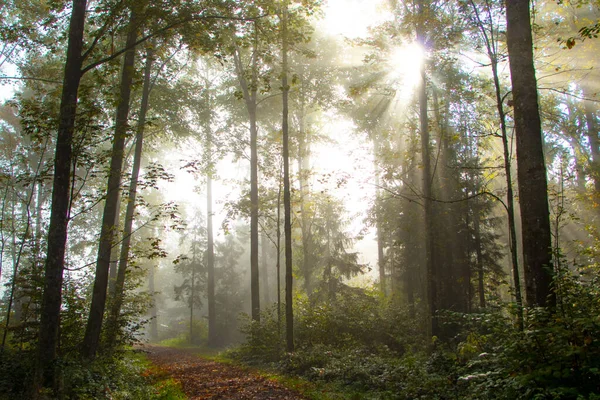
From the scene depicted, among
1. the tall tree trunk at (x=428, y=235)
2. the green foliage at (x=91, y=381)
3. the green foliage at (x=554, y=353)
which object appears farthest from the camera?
the tall tree trunk at (x=428, y=235)

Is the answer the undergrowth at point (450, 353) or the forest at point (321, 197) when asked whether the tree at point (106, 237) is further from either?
the undergrowth at point (450, 353)

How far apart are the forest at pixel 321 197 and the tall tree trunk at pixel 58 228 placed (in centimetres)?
3

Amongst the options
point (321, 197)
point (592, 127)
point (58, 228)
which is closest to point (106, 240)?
point (58, 228)

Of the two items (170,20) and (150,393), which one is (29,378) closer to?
(150,393)

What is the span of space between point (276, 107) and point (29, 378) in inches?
699

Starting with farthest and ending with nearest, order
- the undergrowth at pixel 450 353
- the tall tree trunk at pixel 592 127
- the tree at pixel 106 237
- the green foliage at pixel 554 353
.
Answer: the tall tree trunk at pixel 592 127
the tree at pixel 106 237
the undergrowth at pixel 450 353
the green foliage at pixel 554 353

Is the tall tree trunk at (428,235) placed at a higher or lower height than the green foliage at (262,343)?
higher

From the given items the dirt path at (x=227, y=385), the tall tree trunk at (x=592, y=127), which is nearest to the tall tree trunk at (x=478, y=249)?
the tall tree trunk at (x=592, y=127)

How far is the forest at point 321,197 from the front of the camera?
606 centimetres

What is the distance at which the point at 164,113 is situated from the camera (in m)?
17.5

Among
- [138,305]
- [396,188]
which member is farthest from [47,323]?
[396,188]

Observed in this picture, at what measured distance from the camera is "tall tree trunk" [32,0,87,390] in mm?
6527

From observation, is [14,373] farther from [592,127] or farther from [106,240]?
[592,127]

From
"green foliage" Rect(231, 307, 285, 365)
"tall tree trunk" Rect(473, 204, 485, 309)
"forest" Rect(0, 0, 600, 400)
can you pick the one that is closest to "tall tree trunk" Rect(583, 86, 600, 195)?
"forest" Rect(0, 0, 600, 400)
